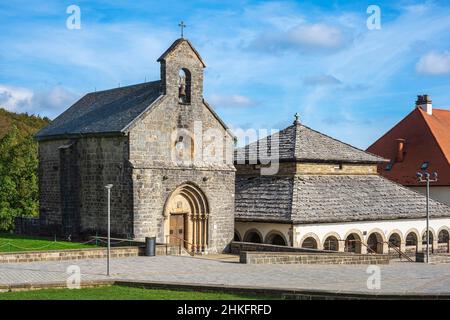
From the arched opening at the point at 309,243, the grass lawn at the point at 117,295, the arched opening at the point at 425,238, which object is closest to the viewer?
the grass lawn at the point at 117,295

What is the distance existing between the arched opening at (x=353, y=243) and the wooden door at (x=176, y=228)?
9.80m

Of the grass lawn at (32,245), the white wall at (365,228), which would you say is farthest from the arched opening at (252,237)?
the grass lawn at (32,245)

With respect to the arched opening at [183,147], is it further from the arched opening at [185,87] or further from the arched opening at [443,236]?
A: the arched opening at [443,236]

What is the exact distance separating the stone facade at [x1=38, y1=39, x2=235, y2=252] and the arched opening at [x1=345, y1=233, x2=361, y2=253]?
7082 millimetres

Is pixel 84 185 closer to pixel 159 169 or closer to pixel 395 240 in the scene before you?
pixel 159 169

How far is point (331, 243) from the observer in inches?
1551

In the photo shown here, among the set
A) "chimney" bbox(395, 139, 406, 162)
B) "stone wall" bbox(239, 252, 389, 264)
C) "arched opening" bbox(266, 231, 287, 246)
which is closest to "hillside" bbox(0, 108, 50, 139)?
"chimney" bbox(395, 139, 406, 162)

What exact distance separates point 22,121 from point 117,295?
75978 mm

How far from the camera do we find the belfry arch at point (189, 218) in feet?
119

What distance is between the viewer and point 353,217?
39969 mm

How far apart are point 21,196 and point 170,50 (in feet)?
79.6
